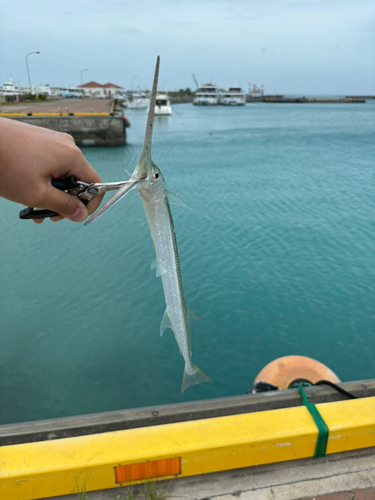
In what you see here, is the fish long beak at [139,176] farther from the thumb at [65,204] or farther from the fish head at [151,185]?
the thumb at [65,204]

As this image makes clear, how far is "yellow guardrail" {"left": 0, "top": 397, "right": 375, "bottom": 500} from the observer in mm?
2328

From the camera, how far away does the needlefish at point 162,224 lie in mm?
1576

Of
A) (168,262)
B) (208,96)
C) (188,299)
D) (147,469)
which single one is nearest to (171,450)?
(147,469)

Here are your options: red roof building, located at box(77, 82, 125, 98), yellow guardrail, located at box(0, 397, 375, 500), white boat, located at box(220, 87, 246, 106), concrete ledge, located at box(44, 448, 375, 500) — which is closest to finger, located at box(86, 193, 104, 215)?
yellow guardrail, located at box(0, 397, 375, 500)

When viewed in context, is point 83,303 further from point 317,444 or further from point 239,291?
point 317,444

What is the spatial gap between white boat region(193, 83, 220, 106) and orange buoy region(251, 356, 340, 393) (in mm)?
109682

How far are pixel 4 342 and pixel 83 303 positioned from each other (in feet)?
5.39

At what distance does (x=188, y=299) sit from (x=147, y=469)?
17.5 feet

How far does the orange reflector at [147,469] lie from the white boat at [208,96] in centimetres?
11127

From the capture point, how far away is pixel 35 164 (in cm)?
154

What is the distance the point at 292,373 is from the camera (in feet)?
13.0

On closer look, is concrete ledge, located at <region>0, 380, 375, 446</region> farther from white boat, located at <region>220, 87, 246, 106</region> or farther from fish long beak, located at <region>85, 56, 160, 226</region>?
white boat, located at <region>220, 87, 246, 106</region>

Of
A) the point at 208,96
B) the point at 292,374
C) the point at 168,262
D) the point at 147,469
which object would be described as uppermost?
the point at 168,262

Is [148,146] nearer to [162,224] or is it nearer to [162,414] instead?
[162,224]
